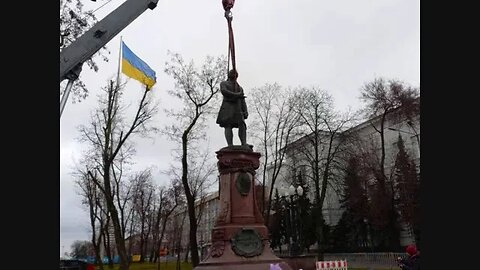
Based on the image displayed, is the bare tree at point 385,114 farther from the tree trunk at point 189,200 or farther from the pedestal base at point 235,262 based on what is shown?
the pedestal base at point 235,262

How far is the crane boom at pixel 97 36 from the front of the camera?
1004 cm

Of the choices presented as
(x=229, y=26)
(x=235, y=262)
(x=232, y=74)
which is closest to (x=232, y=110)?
(x=232, y=74)

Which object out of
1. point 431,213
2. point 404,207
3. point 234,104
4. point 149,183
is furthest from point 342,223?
point 431,213

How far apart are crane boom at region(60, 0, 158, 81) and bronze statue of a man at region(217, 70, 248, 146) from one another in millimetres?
3256

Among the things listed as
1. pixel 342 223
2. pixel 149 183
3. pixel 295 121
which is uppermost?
pixel 295 121

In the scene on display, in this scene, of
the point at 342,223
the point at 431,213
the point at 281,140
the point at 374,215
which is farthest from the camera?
the point at 342,223

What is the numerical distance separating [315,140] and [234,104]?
73.0 ft

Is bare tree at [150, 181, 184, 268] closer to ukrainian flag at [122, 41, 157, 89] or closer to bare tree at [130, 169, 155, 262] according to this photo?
bare tree at [130, 169, 155, 262]

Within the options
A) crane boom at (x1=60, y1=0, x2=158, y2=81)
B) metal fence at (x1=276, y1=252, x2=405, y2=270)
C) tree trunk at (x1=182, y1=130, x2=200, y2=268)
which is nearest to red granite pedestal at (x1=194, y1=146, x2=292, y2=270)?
crane boom at (x1=60, y1=0, x2=158, y2=81)

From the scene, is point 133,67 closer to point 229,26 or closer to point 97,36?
point 229,26

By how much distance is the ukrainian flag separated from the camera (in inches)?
734
